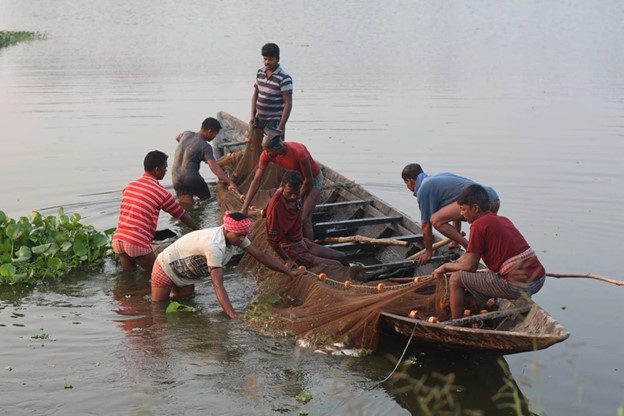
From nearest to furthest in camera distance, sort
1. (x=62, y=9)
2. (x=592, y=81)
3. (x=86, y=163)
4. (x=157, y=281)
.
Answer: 1. (x=157, y=281)
2. (x=86, y=163)
3. (x=592, y=81)
4. (x=62, y=9)

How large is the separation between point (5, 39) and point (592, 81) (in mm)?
18648

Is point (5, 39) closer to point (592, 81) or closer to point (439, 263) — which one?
point (592, 81)

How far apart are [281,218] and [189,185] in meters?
3.93

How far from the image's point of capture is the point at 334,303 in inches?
270

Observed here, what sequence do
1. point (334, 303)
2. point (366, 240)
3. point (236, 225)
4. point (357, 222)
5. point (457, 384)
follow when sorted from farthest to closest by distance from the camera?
point (357, 222) → point (366, 240) → point (236, 225) → point (334, 303) → point (457, 384)

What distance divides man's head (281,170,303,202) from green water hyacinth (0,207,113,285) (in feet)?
7.74

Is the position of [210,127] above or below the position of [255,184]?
above

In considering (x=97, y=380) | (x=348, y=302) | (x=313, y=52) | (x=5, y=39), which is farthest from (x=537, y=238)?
(x=5, y=39)

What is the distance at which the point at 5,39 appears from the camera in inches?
1128

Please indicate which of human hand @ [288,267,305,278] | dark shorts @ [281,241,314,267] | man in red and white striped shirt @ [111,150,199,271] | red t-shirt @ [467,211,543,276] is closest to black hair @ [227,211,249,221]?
human hand @ [288,267,305,278]

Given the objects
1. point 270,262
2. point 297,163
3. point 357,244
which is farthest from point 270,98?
point 270,262

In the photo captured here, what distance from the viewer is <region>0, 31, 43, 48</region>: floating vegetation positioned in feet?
93.6

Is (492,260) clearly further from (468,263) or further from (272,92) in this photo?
(272,92)

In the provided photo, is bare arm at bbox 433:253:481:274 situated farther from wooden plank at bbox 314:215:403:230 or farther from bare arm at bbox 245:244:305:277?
wooden plank at bbox 314:215:403:230
